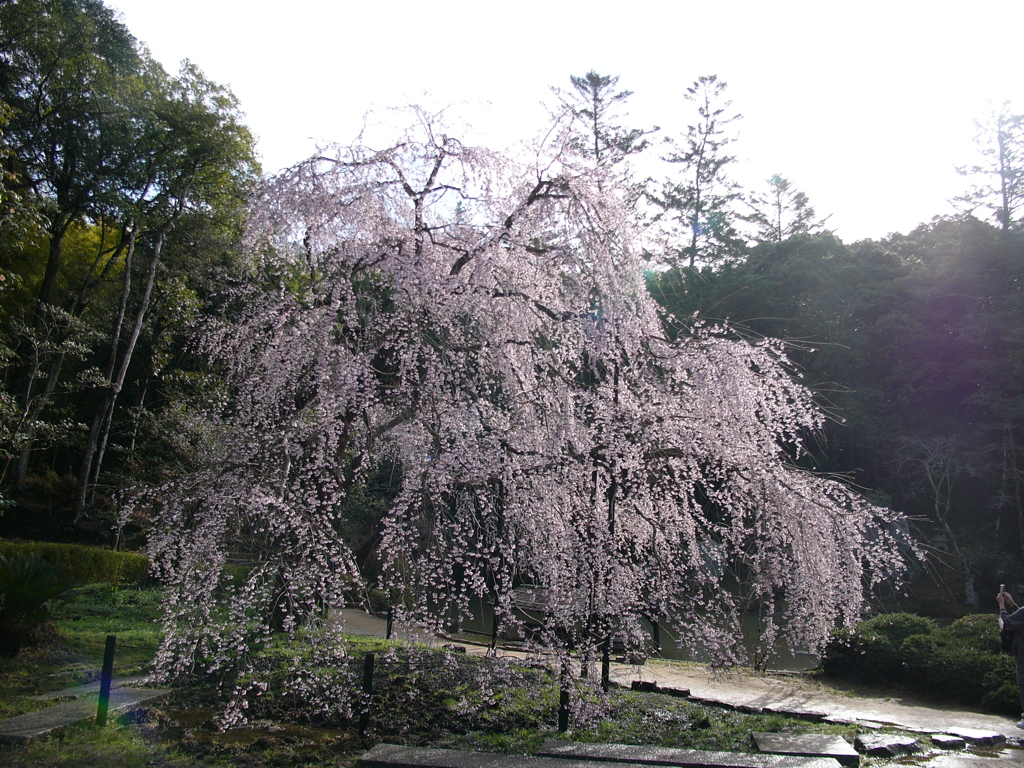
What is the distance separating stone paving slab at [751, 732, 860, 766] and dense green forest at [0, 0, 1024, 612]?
142 inches

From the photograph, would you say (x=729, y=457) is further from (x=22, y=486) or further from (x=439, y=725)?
(x=22, y=486)

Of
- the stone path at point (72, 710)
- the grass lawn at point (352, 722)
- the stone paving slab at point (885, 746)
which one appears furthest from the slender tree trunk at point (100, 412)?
the stone paving slab at point (885, 746)

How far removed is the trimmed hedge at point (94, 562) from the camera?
10.2 metres

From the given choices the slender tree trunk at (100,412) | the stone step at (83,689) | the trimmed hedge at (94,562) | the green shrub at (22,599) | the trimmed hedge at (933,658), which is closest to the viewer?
the stone step at (83,689)

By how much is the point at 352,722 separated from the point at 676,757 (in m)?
2.32

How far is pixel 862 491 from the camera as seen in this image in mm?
17359

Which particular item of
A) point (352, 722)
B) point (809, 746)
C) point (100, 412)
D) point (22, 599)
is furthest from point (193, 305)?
point (809, 746)

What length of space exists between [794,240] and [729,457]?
19530mm

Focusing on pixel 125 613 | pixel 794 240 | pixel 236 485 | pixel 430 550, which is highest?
pixel 794 240

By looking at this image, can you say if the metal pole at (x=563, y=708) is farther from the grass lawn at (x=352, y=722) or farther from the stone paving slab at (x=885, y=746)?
the stone paving slab at (x=885, y=746)

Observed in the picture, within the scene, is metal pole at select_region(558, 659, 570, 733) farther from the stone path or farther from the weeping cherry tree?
the stone path

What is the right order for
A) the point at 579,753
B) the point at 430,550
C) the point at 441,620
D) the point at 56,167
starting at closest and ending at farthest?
the point at 579,753 < the point at 441,620 < the point at 430,550 < the point at 56,167

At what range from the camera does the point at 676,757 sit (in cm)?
352

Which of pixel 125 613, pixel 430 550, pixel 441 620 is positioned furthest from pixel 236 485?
pixel 125 613
